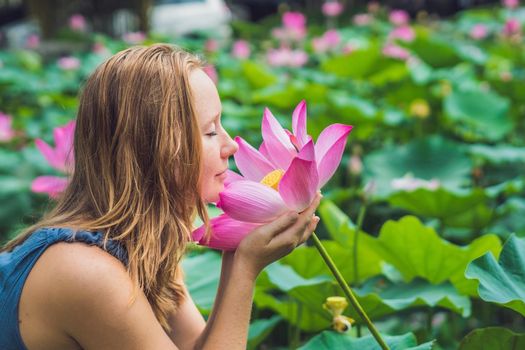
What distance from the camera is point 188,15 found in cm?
1144

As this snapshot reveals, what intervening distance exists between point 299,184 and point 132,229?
28 cm

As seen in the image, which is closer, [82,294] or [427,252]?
[82,294]

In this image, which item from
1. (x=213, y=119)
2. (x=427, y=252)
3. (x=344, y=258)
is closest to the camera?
(x=213, y=119)

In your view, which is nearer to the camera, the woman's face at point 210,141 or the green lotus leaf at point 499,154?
the woman's face at point 210,141

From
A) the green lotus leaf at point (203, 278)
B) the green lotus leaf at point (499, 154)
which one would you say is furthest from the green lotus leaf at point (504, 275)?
the green lotus leaf at point (499, 154)

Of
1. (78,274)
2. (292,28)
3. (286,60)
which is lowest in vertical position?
(292,28)

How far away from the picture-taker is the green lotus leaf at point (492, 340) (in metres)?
1.27

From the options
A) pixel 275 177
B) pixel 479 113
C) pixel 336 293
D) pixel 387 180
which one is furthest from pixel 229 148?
pixel 479 113

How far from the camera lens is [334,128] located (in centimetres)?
112

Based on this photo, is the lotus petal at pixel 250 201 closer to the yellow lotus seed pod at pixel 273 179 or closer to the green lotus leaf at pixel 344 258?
the yellow lotus seed pod at pixel 273 179

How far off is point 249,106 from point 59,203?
2.56 m

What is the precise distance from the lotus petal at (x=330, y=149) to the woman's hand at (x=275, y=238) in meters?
0.05

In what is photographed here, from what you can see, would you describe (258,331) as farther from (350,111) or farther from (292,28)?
(292,28)

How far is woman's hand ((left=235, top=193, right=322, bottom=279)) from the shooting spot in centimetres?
115
